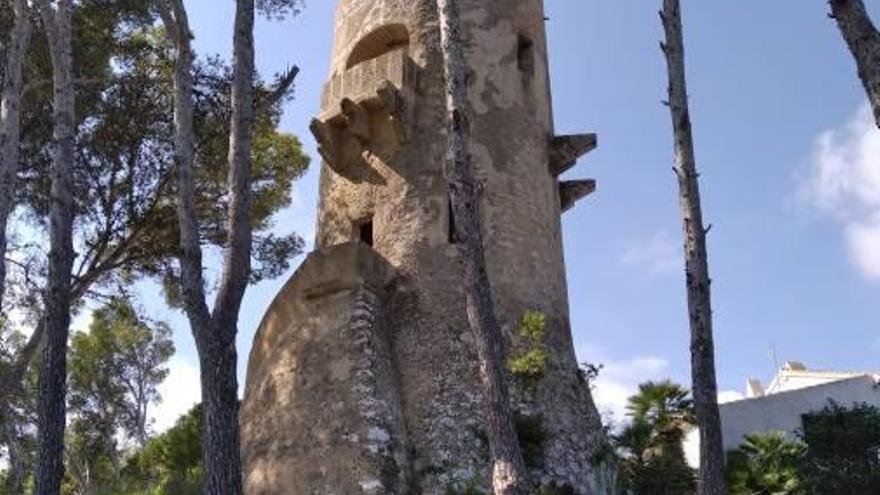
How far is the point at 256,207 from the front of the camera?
56.9 feet

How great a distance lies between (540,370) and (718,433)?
3219 millimetres

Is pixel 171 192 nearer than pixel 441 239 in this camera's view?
No

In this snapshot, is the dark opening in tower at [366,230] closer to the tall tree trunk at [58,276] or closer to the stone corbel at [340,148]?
the stone corbel at [340,148]

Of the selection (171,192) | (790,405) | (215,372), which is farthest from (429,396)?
(790,405)

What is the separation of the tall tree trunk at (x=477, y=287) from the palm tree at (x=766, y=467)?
17.9 ft

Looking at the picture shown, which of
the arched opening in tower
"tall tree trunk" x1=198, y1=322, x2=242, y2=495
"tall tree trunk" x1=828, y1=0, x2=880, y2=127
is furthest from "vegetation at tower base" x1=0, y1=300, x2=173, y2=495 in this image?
"tall tree trunk" x1=828, y1=0, x2=880, y2=127

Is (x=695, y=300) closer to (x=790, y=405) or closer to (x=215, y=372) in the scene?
Result: (x=215, y=372)

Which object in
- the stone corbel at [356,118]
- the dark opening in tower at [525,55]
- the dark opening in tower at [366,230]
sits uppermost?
the dark opening in tower at [525,55]

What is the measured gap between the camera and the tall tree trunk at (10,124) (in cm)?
1202

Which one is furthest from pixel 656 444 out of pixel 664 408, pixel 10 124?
pixel 10 124

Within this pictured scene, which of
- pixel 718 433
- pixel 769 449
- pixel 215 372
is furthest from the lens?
pixel 769 449

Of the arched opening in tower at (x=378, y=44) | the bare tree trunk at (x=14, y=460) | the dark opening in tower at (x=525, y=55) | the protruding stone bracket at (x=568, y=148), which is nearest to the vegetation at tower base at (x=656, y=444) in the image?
the protruding stone bracket at (x=568, y=148)

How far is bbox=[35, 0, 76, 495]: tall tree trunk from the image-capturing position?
32.7 ft

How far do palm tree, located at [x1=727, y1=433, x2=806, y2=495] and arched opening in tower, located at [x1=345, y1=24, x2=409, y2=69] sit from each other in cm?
729
